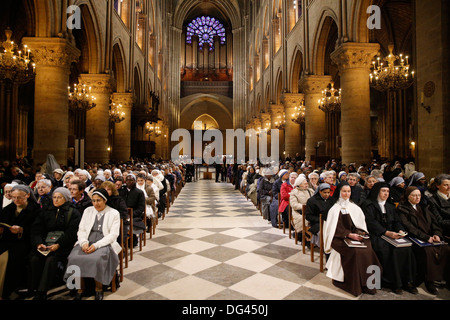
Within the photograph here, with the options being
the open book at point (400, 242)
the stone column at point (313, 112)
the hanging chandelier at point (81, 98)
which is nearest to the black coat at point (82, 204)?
the open book at point (400, 242)

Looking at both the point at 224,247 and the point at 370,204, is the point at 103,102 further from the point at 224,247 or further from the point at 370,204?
the point at 370,204

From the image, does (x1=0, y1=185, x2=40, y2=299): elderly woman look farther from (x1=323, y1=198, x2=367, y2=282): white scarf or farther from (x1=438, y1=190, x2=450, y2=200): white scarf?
(x1=438, y1=190, x2=450, y2=200): white scarf

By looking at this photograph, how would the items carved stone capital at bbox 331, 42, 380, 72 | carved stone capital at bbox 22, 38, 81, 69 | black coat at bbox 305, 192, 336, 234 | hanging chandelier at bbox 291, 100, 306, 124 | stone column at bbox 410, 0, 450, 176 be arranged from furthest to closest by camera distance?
hanging chandelier at bbox 291, 100, 306, 124 < carved stone capital at bbox 331, 42, 380, 72 < carved stone capital at bbox 22, 38, 81, 69 < stone column at bbox 410, 0, 450, 176 < black coat at bbox 305, 192, 336, 234

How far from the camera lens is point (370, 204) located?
390 cm

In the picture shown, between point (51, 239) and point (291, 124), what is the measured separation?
1471 cm

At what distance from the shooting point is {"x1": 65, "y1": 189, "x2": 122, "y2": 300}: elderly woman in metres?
3.22

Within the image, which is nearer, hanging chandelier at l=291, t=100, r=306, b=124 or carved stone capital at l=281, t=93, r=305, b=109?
hanging chandelier at l=291, t=100, r=306, b=124

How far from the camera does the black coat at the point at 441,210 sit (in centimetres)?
382

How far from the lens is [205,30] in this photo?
42469mm

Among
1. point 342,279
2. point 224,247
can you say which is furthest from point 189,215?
point 342,279

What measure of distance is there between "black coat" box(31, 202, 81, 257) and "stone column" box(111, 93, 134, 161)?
12111mm

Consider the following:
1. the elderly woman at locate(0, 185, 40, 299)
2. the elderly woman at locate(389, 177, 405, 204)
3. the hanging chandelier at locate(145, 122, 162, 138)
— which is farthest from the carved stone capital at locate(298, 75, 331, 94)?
the elderly woman at locate(0, 185, 40, 299)

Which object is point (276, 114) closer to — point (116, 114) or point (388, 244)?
point (116, 114)
